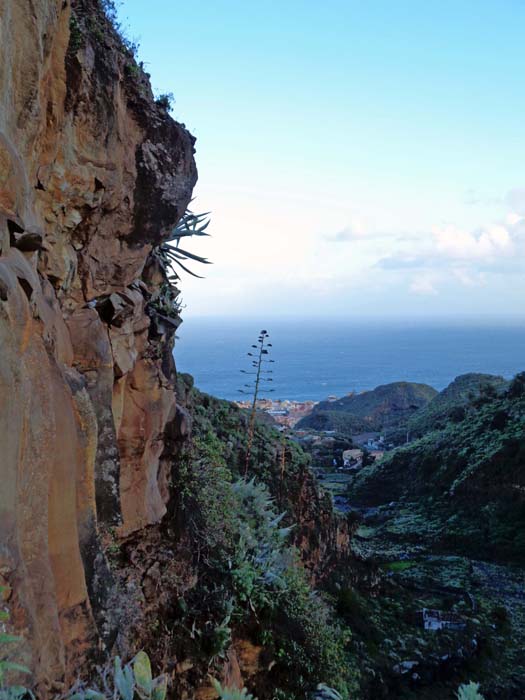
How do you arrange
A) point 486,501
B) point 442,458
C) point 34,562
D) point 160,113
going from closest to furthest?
point 34,562
point 160,113
point 486,501
point 442,458

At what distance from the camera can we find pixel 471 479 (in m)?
29.5

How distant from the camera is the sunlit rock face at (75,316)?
3.80 meters

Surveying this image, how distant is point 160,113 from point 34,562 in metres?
5.42

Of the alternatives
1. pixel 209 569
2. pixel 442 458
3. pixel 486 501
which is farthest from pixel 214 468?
pixel 442 458

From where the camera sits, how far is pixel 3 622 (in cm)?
317

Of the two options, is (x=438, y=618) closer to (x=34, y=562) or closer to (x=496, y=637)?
(x=496, y=637)

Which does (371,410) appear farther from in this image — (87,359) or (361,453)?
(87,359)

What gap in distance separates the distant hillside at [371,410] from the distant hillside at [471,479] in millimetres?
24704

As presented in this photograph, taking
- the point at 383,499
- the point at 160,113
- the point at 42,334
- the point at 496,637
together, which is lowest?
the point at 383,499

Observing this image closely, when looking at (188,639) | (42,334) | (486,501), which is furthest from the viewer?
(486,501)

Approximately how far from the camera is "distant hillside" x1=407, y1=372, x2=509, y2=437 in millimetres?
41875

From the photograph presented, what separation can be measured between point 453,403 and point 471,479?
2245 cm

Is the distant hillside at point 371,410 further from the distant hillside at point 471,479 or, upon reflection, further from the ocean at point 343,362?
the distant hillside at point 471,479

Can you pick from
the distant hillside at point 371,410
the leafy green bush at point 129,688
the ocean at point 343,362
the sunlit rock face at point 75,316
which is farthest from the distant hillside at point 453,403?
the leafy green bush at point 129,688
